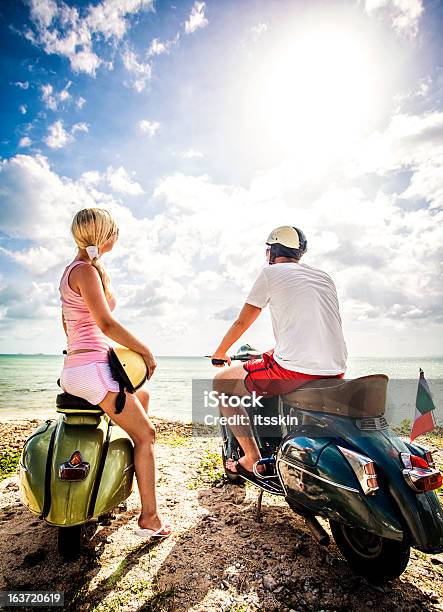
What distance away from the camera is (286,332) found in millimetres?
3086

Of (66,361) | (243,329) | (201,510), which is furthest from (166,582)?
(243,329)

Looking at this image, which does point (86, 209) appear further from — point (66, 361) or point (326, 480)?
point (326, 480)

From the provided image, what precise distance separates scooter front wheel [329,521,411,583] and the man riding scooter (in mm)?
835

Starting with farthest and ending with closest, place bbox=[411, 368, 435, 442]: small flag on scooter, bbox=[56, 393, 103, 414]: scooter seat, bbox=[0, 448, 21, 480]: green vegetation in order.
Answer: bbox=[0, 448, 21, 480]: green vegetation → bbox=[411, 368, 435, 442]: small flag on scooter → bbox=[56, 393, 103, 414]: scooter seat

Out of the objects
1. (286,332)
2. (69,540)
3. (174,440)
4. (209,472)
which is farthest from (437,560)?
(174,440)

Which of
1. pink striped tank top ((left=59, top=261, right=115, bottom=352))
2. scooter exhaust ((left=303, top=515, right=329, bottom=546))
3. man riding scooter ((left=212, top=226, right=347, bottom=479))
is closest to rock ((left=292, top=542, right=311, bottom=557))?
scooter exhaust ((left=303, top=515, right=329, bottom=546))

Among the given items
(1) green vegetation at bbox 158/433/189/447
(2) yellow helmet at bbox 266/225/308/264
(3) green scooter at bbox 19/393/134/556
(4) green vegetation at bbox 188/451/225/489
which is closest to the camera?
(3) green scooter at bbox 19/393/134/556

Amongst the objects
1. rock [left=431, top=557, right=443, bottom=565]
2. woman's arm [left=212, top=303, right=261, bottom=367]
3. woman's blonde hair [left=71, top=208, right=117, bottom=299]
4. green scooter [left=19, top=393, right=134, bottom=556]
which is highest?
woman's blonde hair [left=71, top=208, right=117, bottom=299]

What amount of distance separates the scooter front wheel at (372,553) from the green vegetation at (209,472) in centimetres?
199

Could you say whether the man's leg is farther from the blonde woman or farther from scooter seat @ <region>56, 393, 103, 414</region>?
scooter seat @ <region>56, 393, 103, 414</region>

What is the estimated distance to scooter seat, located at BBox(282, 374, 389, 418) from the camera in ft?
8.39

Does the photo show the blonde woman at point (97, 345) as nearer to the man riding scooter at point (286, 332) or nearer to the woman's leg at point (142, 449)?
the woman's leg at point (142, 449)

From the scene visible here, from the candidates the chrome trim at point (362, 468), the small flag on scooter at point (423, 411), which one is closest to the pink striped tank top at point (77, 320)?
the chrome trim at point (362, 468)

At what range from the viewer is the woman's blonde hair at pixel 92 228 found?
10.0 ft
